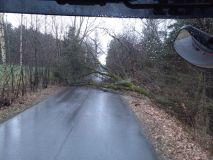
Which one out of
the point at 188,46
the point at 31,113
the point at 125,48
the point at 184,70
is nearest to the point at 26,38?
the point at 125,48

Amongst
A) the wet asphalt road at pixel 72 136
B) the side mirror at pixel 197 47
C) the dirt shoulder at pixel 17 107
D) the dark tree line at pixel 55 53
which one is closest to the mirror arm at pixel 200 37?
the side mirror at pixel 197 47

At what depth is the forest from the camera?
15.4 metres

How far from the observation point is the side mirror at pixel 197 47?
14.0ft

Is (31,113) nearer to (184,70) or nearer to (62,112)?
(62,112)

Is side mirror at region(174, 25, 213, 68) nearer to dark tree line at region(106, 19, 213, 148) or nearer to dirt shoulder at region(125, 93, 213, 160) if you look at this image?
dark tree line at region(106, 19, 213, 148)

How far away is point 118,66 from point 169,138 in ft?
74.6

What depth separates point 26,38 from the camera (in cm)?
3077

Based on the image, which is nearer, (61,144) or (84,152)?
(84,152)

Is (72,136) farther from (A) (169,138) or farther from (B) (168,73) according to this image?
(B) (168,73)

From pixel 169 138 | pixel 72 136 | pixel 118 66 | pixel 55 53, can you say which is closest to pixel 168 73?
pixel 169 138

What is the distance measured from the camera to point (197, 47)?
439 cm

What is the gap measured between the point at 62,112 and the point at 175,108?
17.5 feet

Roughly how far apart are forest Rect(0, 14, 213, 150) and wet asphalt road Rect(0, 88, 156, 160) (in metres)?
2.39

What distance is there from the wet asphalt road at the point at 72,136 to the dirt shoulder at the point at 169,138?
1.22 ft
